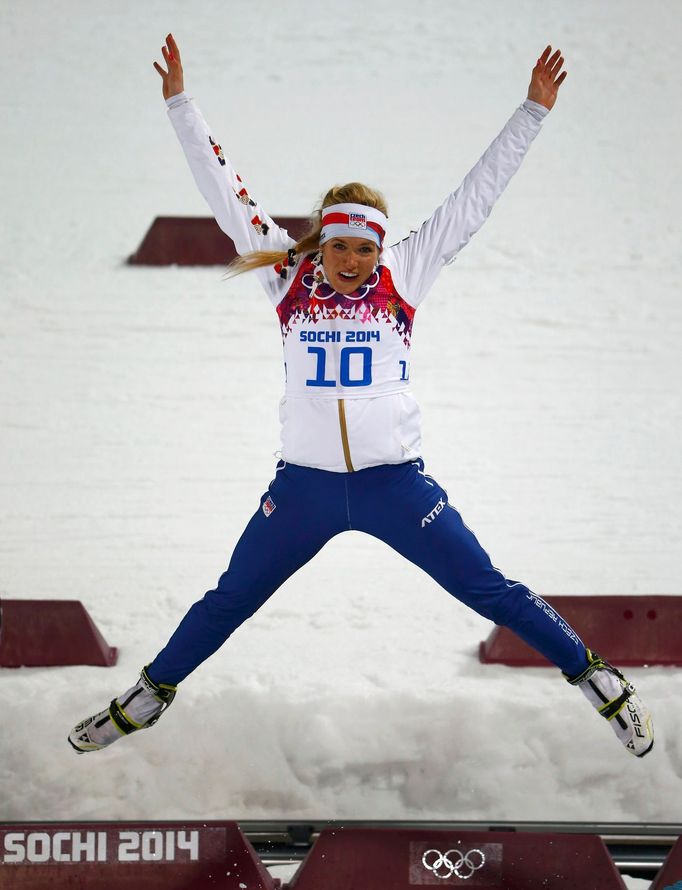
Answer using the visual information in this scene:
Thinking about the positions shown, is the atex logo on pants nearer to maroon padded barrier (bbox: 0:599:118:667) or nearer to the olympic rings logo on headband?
the olympic rings logo on headband

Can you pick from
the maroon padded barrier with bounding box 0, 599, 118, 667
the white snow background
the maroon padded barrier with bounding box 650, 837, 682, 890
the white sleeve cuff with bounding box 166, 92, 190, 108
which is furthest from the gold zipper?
the maroon padded barrier with bounding box 0, 599, 118, 667

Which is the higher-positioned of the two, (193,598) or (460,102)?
(460,102)

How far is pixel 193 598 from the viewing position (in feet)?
15.3

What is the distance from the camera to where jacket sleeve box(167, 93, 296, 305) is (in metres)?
3.17

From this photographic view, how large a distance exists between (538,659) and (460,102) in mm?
7723

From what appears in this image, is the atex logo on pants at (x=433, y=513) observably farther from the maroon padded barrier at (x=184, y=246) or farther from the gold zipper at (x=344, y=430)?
the maroon padded barrier at (x=184, y=246)

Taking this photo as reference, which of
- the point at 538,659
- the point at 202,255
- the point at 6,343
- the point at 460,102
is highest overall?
the point at 460,102

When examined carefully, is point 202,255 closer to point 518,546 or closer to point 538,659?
point 518,546

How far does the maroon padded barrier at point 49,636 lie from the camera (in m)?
4.07

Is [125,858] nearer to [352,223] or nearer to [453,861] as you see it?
[453,861]

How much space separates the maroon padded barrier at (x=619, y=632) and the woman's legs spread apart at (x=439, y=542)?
95 centimetres

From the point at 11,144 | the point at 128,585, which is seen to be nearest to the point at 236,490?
the point at 128,585

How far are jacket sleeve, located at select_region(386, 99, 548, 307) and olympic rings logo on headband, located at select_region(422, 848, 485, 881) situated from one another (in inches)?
55.3

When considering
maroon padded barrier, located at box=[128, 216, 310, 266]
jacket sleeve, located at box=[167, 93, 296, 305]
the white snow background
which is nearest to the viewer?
jacket sleeve, located at box=[167, 93, 296, 305]
